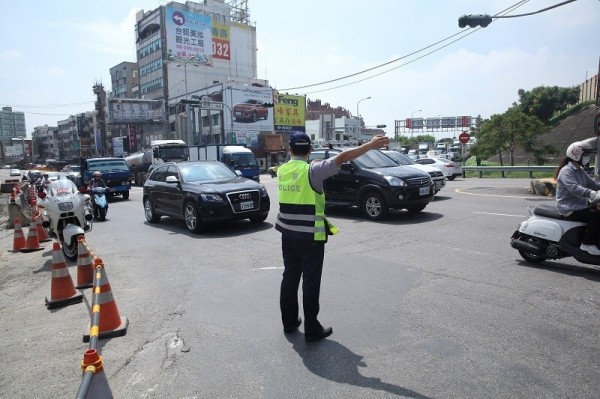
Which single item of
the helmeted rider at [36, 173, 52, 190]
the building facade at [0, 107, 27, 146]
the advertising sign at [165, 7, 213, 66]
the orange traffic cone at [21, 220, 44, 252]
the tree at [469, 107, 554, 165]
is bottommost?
the orange traffic cone at [21, 220, 44, 252]

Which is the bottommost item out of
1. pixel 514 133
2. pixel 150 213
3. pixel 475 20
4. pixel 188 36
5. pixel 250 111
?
pixel 150 213

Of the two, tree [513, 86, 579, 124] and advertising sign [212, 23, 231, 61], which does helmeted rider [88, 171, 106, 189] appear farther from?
advertising sign [212, 23, 231, 61]

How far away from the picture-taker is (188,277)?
6121 mm

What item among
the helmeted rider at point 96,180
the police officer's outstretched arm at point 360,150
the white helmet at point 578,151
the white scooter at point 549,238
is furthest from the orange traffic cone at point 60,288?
the helmeted rider at point 96,180

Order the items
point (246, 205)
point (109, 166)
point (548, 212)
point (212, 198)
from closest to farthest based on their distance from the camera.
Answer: point (548, 212)
point (212, 198)
point (246, 205)
point (109, 166)

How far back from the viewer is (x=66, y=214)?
790cm

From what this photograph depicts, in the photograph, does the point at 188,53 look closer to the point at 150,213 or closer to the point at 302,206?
the point at 150,213

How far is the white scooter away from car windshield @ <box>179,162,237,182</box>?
278 inches

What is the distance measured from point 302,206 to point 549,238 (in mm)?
3944

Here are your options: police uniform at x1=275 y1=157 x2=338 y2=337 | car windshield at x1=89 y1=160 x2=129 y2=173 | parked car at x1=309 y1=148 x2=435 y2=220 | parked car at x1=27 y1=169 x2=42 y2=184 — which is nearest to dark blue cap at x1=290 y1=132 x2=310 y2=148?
police uniform at x1=275 y1=157 x2=338 y2=337

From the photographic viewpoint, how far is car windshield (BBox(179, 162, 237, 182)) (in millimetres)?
10453

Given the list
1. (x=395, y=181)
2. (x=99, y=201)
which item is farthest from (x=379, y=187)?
(x=99, y=201)

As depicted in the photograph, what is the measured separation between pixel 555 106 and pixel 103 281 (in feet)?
212

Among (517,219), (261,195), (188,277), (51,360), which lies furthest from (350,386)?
(517,219)
